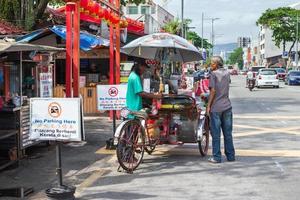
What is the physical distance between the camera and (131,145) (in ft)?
28.7

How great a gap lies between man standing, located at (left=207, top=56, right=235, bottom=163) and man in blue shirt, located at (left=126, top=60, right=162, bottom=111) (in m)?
1.07

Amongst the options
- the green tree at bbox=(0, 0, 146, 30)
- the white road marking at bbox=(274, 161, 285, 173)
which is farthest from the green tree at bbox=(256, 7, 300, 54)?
the white road marking at bbox=(274, 161, 285, 173)

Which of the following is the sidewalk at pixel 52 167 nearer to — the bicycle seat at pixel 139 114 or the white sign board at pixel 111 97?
the white sign board at pixel 111 97

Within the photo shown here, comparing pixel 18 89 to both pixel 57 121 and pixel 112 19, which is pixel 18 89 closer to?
pixel 112 19

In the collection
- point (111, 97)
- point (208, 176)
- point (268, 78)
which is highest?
point (268, 78)

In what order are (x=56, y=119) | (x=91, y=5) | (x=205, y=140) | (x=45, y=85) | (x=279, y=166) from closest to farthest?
(x=56, y=119), (x=279, y=166), (x=205, y=140), (x=45, y=85), (x=91, y=5)

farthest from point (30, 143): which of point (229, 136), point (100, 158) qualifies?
point (229, 136)

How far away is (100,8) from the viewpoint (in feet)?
39.6

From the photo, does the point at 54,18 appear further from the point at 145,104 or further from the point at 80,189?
the point at 80,189

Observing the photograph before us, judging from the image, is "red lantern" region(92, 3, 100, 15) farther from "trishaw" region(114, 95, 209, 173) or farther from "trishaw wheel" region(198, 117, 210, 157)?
"trishaw wheel" region(198, 117, 210, 157)

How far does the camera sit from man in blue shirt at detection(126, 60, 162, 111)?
30.1 ft

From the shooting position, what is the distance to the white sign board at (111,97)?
11180 millimetres

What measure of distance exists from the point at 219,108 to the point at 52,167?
123 inches

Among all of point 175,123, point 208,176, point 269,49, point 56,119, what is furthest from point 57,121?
point 269,49
